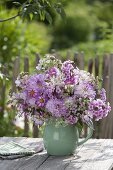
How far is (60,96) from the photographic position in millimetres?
3135

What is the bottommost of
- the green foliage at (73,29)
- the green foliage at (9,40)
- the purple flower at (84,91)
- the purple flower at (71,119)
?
A: the purple flower at (71,119)

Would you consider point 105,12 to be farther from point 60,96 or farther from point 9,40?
point 60,96

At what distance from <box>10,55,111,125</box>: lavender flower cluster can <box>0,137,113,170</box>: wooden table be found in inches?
8.4

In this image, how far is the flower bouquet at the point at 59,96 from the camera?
312cm

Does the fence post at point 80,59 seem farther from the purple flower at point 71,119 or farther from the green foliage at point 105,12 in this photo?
the green foliage at point 105,12

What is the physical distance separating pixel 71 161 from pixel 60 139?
15 cm

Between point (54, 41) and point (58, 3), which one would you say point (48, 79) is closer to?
point (58, 3)

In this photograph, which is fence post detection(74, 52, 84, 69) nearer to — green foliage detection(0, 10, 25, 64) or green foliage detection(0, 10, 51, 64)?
green foliage detection(0, 10, 51, 64)

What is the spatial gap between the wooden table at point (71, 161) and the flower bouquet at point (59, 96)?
0.19 metres

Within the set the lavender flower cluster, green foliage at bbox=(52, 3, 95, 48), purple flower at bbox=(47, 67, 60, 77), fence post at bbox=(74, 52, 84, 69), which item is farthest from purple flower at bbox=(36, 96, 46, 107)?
green foliage at bbox=(52, 3, 95, 48)

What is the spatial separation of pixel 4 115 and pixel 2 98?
0.32 metres

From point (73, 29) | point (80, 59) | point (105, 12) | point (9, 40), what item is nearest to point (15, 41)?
point (9, 40)

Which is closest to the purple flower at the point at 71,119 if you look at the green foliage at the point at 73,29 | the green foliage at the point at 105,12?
the green foliage at the point at 73,29

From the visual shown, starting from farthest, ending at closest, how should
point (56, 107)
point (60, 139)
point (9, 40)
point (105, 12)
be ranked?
point (105, 12) → point (9, 40) → point (60, 139) → point (56, 107)
